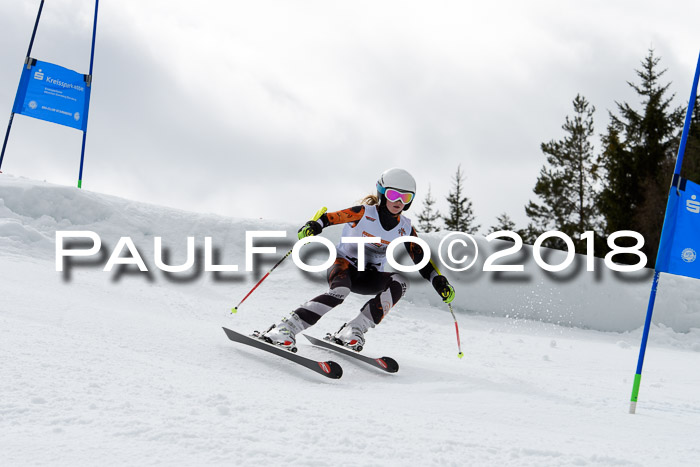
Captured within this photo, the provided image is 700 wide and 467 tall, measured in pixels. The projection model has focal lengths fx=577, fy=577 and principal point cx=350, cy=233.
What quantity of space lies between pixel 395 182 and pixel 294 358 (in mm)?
1644

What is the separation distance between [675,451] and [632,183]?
29365 mm

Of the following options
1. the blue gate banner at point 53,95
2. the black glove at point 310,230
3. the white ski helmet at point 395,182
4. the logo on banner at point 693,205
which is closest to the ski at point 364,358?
the black glove at point 310,230

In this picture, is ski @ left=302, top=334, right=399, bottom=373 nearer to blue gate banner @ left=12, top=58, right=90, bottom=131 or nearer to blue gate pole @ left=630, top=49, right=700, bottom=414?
blue gate pole @ left=630, top=49, right=700, bottom=414

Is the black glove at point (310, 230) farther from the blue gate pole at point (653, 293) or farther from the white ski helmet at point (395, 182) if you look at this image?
the blue gate pole at point (653, 293)

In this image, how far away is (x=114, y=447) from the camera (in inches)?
76.0

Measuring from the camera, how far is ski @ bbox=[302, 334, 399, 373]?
421cm

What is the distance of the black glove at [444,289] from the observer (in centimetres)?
475

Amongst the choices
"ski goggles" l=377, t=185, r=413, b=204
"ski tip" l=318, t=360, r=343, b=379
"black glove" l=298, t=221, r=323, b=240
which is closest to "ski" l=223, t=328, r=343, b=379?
"ski tip" l=318, t=360, r=343, b=379

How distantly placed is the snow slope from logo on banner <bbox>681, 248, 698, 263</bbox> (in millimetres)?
924

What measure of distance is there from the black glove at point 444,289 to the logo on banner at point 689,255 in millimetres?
1710

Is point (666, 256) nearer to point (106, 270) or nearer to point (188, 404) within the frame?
point (188, 404)

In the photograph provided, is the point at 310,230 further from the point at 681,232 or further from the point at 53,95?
the point at 53,95

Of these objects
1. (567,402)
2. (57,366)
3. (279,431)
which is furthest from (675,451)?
(57,366)

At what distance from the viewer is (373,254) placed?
4.85 meters
